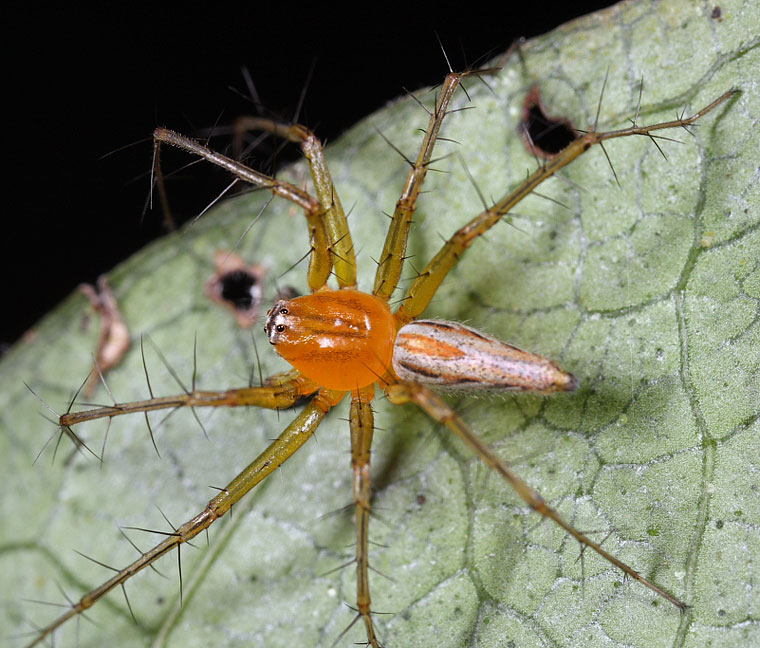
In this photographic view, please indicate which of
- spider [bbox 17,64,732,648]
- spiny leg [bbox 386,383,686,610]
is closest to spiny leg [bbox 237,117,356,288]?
spider [bbox 17,64,732,648]

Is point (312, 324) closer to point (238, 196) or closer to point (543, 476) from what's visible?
point (238, 196)

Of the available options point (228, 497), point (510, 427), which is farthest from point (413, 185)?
point (228, 497)

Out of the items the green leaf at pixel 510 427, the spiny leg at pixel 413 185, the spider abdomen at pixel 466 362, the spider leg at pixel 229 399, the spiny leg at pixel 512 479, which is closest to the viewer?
the spiny leg at pixel 512 479

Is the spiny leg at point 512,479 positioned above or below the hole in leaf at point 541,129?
below

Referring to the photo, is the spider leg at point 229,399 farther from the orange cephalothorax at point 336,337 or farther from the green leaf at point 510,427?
the green leaf at point 510,427

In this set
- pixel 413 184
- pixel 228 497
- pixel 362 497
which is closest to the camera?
pixel 362 497

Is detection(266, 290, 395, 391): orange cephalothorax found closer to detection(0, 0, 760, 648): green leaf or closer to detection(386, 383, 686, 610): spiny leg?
detection(0, 0, 760, 648): green leaf

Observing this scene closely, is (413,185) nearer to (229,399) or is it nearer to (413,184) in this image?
(413,184)

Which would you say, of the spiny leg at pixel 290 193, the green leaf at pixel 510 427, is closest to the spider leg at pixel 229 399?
the green leaf at pixel 510 427
